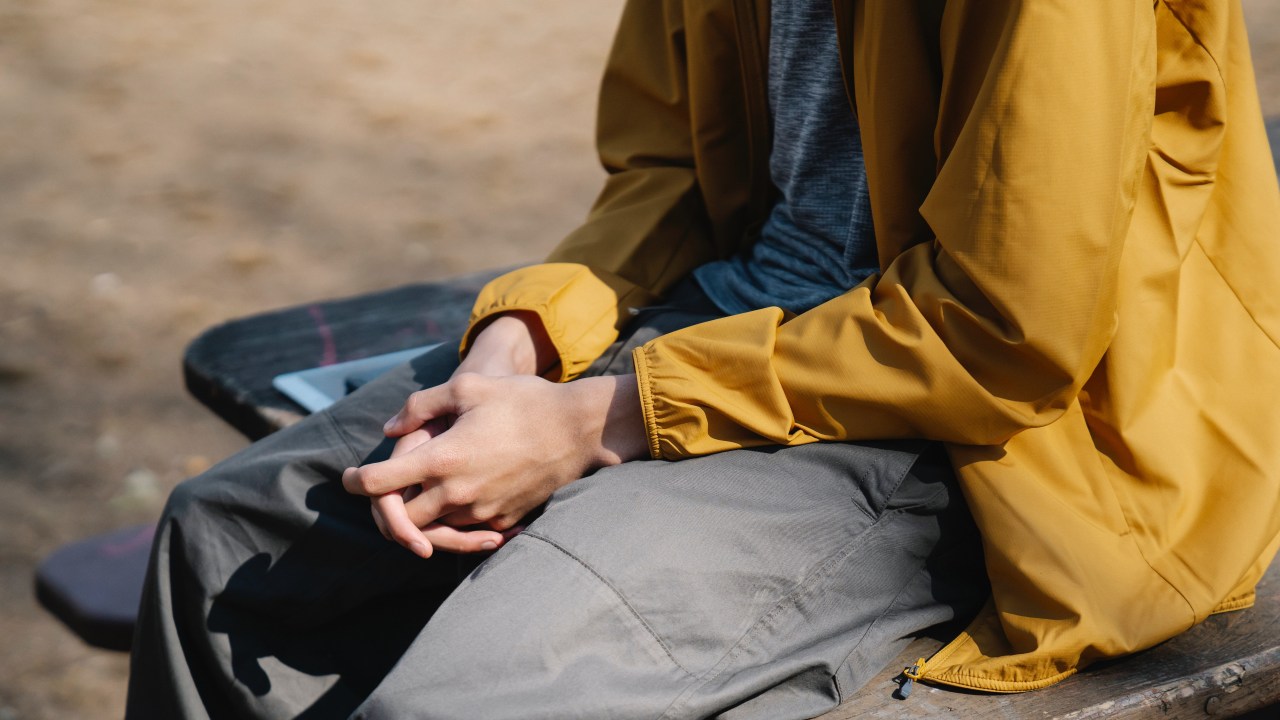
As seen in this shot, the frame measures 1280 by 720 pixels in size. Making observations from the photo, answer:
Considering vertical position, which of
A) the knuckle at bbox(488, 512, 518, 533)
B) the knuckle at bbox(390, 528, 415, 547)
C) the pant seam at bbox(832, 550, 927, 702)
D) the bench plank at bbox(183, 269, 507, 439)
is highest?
the knuckle at bbox(390, 528, 415, 547)

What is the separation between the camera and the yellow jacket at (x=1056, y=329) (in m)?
0.97

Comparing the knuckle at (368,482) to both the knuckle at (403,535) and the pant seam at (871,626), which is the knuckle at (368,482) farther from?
the pant seam at (871,626)

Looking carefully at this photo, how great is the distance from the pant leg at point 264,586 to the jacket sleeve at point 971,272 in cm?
38

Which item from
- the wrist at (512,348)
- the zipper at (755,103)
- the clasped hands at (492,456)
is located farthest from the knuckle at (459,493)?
the zipper at (755,103)

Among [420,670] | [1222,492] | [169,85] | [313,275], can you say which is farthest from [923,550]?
[169,85]

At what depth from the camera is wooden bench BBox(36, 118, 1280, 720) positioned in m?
1.07

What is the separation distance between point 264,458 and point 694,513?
52cm

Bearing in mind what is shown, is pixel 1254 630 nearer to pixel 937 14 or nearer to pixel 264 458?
pixel 937 14

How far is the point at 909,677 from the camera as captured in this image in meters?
1.09

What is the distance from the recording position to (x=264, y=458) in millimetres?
1281

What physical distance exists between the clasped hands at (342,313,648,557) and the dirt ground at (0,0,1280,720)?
3.99 feet

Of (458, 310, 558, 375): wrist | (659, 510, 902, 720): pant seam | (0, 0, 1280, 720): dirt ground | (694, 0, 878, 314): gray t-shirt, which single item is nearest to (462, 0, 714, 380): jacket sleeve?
(458, 310, 558, 375): wrist

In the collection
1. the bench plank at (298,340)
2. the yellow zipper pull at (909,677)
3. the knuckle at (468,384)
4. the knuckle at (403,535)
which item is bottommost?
the bench plank at (298,340)

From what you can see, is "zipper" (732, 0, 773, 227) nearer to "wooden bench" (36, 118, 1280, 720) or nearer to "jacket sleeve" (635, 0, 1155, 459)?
"jacket sleeve" (635, 0, 1155, 459)
